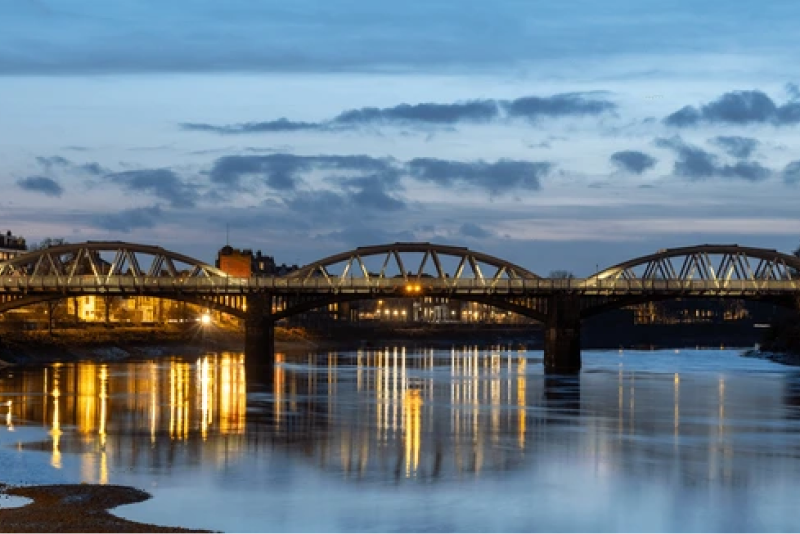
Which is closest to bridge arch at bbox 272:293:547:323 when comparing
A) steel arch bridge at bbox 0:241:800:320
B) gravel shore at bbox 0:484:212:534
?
steel arch bridge at bbox 0:241:800:320

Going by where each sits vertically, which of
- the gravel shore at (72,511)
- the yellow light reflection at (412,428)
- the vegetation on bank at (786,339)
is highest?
the vegetation on bank at (786,339)

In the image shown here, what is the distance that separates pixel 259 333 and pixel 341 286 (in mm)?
9394

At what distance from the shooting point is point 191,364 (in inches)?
5817

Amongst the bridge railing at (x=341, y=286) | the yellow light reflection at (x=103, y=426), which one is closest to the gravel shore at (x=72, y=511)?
the yellow light reflection at (x=103, y=426)

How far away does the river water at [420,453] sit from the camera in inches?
1667

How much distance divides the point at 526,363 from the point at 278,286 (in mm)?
30602

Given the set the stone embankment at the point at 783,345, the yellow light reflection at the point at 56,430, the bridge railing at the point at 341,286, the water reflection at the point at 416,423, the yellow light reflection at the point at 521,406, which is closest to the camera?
the yellow light reflection at the point at 56,430

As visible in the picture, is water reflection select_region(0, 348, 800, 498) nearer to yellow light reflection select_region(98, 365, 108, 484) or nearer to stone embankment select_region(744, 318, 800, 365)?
yellow light reflection select_region(98, 365, 108, 484)

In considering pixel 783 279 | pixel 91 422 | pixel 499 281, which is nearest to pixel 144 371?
pixel 499 281

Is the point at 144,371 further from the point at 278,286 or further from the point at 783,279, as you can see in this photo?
the point at 783,279

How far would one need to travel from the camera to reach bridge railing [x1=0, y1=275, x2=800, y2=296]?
145125 millimetres

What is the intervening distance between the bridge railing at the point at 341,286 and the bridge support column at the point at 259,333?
4.35 feet

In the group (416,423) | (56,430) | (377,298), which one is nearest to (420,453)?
(416,423)

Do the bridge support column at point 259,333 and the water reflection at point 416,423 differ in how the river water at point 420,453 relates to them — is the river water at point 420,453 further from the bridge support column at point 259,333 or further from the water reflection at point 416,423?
the bridge support column at point 259,333
